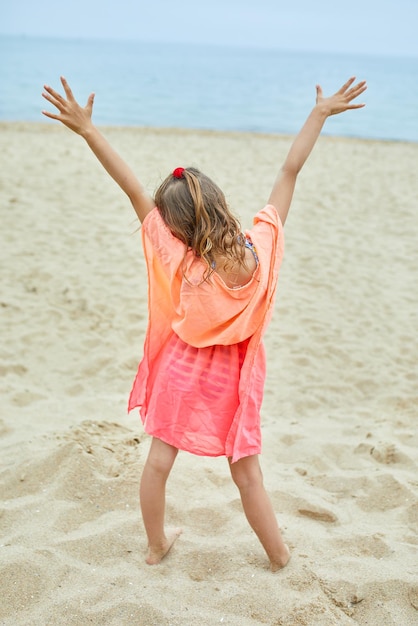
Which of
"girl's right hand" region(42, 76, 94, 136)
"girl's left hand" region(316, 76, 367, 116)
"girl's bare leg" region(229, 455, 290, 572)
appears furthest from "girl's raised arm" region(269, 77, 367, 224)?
"girl's bare leg" region(229, 455, 290, 572)

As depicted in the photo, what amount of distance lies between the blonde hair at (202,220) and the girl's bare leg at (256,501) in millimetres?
722

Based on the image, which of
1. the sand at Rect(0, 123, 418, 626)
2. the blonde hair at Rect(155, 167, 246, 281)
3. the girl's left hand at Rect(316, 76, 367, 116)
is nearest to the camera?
the blonde hair at Rect(155, 167, 246, 281)

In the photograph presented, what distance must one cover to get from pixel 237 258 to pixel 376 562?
133 centimetres

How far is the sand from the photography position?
7.88ft

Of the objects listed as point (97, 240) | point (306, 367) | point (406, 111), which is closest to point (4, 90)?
point (406, 111)

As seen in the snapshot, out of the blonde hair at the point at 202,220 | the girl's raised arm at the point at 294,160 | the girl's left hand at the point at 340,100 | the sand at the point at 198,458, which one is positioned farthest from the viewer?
the girl's left hand at the point at 340,100

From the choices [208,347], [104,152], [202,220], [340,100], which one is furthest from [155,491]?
[340,100]

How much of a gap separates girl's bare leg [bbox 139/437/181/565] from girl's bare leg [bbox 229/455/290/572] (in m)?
0.24

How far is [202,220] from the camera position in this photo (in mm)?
2250

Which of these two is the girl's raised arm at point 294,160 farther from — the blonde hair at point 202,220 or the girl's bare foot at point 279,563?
the girl's bare foot at point 279,563

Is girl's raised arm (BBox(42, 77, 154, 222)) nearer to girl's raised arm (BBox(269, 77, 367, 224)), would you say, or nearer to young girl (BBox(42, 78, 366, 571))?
young girl (BBox(42, 78, 366, 571))

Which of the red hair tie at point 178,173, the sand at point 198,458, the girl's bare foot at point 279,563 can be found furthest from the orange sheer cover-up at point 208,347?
the girl's bare foot at point 279,563

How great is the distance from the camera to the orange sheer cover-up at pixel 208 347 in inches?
91.4

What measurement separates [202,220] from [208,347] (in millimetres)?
468
